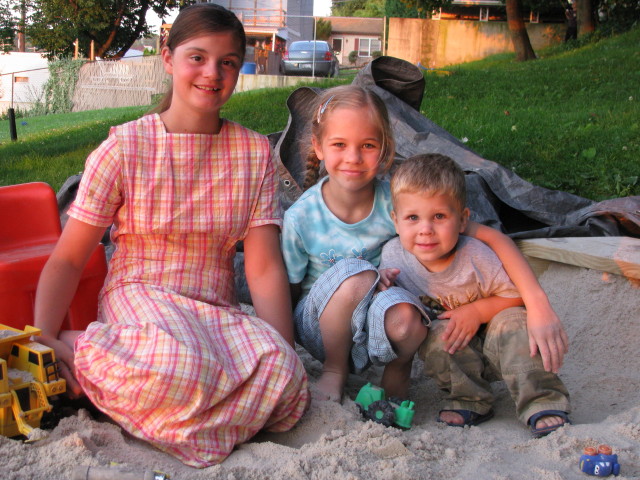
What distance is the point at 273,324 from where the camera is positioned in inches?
91.8

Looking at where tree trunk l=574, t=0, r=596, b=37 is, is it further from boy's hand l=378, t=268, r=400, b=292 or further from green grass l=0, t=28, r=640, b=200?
boy's hand l=378, t=268, r=400, b=292

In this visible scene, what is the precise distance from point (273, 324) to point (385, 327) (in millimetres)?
403

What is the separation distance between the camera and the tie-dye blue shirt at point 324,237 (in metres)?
2.45

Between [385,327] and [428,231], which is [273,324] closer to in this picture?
[385,327]

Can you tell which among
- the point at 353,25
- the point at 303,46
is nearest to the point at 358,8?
the point at 353,25

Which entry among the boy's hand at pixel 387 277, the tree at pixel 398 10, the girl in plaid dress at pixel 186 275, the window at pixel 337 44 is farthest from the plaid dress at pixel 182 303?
the window at pixel 337 44

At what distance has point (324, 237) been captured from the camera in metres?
2.45

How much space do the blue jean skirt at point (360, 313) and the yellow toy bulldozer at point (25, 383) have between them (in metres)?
0.86

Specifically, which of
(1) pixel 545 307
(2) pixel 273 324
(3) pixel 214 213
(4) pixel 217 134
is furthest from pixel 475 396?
(4) pixel 217 134

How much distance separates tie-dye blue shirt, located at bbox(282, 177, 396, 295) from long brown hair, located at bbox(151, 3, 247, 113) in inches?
25.7

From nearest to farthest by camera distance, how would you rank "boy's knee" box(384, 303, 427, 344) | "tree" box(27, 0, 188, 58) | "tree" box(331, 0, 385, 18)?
"boy's knee" box(384, 303, 427, 344)
"tree" box(27, 0, 188, 58)
"tree" box(331, 0, 385, 18)

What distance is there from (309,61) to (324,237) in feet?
63.6

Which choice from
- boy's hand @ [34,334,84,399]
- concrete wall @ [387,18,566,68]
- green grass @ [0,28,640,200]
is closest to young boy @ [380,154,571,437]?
boy's hand @ [34,334,84,399]

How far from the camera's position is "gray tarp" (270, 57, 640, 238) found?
3398 mm
